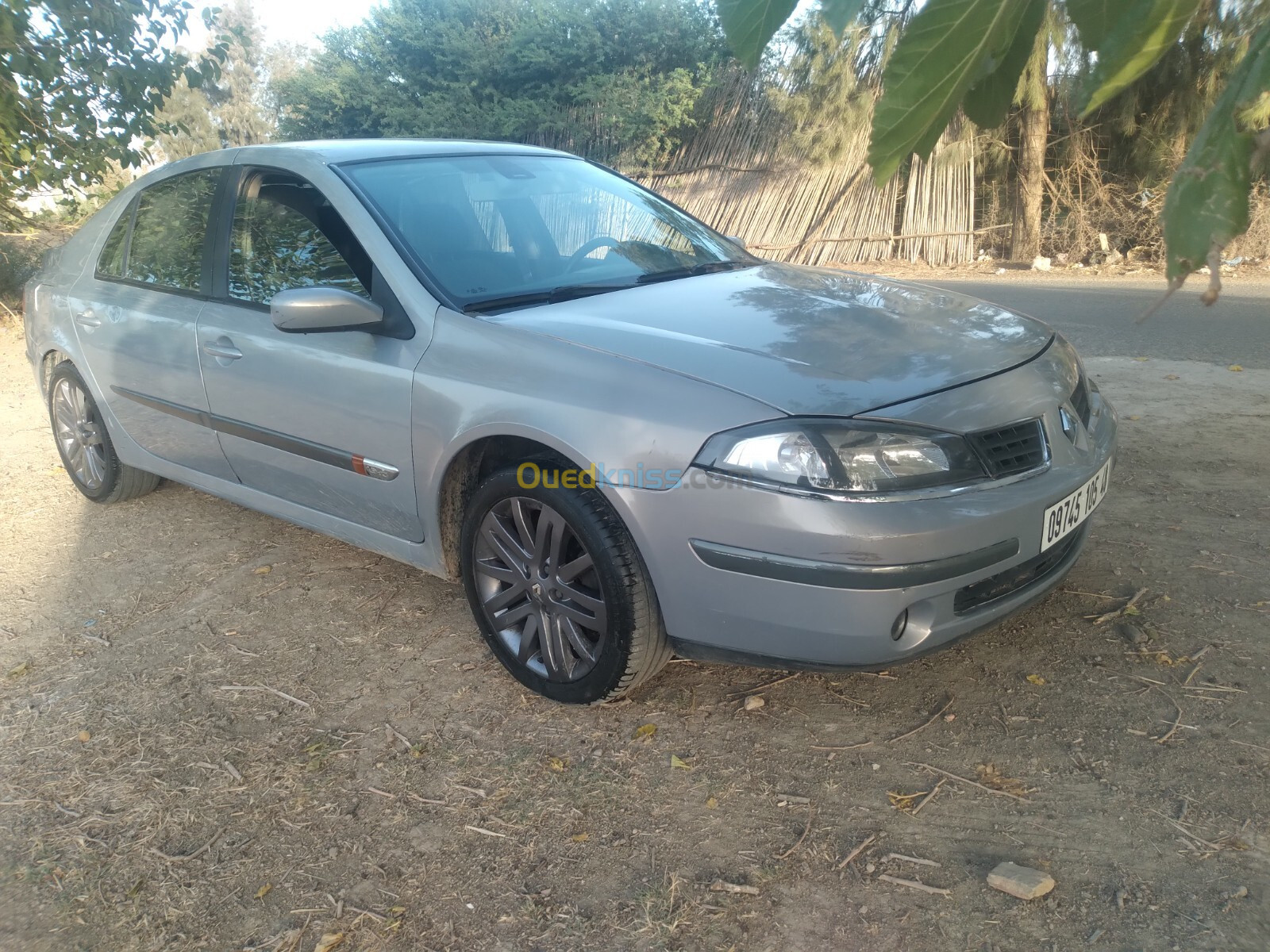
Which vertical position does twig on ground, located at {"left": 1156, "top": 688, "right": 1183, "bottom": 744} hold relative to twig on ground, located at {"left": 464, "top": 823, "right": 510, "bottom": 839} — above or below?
above

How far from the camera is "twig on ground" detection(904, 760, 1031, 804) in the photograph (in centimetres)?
242

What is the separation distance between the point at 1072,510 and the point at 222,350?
2828 mm

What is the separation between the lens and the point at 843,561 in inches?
92.3

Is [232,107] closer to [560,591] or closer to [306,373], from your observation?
[306,373]

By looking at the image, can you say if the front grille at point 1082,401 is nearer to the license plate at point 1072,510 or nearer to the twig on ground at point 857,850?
the license plate at point 1072,510

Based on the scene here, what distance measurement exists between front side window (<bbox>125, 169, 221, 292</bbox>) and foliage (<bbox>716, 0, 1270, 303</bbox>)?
3622 mm

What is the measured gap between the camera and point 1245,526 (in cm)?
385

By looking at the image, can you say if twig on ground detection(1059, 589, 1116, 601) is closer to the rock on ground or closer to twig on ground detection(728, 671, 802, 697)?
twig on ground detection(728, 671, 802, 697)

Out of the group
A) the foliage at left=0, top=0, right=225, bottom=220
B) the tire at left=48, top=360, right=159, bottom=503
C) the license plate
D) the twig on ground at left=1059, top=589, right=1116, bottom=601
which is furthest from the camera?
the foliage at left=0, top=0, right=225, bottom=220

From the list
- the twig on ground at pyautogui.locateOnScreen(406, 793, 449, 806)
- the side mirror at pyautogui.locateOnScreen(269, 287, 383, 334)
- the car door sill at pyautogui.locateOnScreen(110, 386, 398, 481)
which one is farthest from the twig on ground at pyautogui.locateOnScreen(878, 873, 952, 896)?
the side mirror at pyautogui.locateOnScreen(269, 287, 383, 334)

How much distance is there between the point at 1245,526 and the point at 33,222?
1293cm

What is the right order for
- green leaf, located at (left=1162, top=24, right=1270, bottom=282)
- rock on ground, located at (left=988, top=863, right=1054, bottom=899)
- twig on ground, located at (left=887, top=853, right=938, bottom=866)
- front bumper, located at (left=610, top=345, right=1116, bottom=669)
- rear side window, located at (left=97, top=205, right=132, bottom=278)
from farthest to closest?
rear side window, located at (left=97, top=205, right=132, bottom=278)
front bumper, located at (left=610, top=345, right=1116, bottom=669)
twig on ground, located at (left=887, top=853, right=938, bottom=866)
rock on ground, located at (left=988, top=863, right=1054, bottom=899)
green leaf, located at (left=1162, top=24, right=1270, bottom=282)

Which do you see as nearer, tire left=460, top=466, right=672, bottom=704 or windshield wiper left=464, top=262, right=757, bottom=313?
tire left=460, top=466, right=672, bottom=704

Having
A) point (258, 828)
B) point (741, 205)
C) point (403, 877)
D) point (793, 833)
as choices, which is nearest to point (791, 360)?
point (793, 833)
